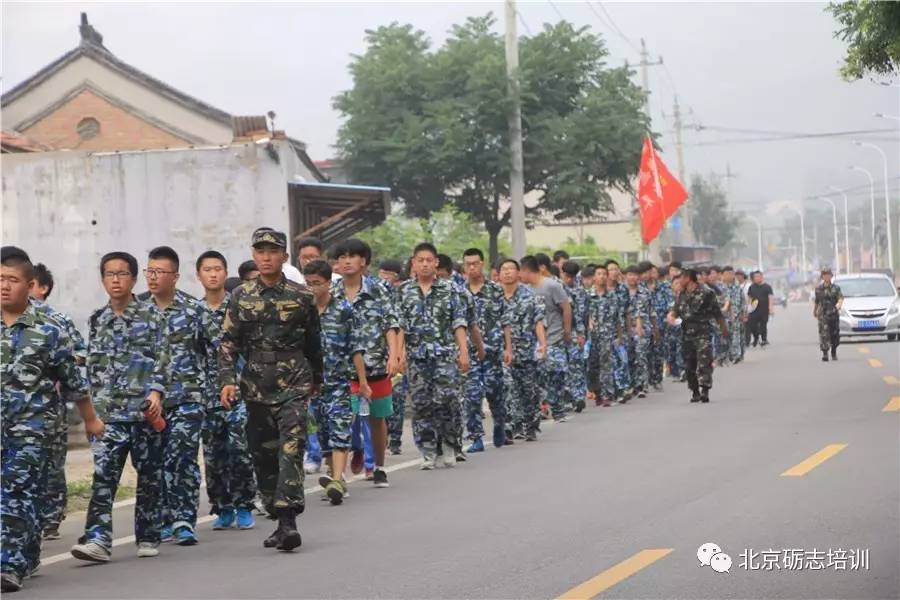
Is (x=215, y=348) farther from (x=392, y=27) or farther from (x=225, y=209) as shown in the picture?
(x=392, y=27)

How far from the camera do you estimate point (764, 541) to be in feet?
30.3

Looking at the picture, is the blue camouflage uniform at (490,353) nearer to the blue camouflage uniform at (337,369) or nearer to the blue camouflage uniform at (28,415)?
the blue camouflage uniform at (337,369)

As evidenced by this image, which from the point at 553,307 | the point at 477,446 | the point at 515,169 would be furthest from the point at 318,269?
the point at 515,169

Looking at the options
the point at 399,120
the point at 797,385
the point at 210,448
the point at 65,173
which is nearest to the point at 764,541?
the point at 210,448

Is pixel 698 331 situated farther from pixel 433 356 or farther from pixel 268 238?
pixel 268 238

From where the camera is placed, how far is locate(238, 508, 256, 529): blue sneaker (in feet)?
35.7

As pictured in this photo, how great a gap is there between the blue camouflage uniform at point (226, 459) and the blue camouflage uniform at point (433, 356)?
3272 mm

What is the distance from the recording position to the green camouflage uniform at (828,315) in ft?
101

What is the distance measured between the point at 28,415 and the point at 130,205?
1563 cm

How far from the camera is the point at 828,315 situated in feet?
102

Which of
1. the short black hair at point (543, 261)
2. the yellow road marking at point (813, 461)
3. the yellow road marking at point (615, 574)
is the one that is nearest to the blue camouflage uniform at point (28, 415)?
the yellow road marking at point (615, 574)

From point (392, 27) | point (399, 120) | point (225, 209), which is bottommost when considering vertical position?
point (225, 209)

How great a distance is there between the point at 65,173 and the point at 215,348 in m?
13.9

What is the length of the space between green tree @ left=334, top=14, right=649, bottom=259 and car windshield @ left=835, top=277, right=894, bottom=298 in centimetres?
645
